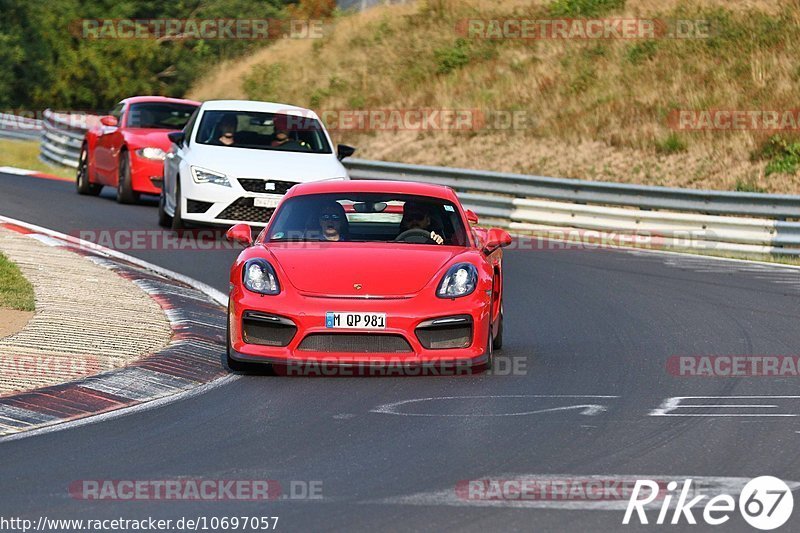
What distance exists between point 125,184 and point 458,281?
12.7m

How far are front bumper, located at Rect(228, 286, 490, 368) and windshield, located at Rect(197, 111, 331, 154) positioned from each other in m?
9.11

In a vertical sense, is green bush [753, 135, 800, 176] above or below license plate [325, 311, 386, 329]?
below

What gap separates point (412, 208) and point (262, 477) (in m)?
Result: 4.65

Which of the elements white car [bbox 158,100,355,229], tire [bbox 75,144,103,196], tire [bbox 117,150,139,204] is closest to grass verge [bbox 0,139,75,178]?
tire [bbox 75,144,103,196]

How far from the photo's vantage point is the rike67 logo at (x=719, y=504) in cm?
604

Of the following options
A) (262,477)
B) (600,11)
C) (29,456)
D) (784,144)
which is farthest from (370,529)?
(600,11)

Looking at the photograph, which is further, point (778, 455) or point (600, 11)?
point (600, 11)

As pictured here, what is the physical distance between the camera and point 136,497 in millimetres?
6410

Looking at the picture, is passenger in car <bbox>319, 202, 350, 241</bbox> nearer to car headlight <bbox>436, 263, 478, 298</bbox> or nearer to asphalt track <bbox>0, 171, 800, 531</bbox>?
car headlight <bbox>436, 263, 478, 298</bbox>

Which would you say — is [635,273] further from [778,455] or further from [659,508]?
[659,508]

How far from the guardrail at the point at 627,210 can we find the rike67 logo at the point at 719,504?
43.2 ft

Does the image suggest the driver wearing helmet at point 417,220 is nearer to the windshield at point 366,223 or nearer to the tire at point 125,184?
the windshield at point 366,223

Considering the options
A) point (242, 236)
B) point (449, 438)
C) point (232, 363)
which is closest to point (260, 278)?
point (232, 363)

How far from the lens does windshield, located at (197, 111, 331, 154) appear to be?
62.2 ft
